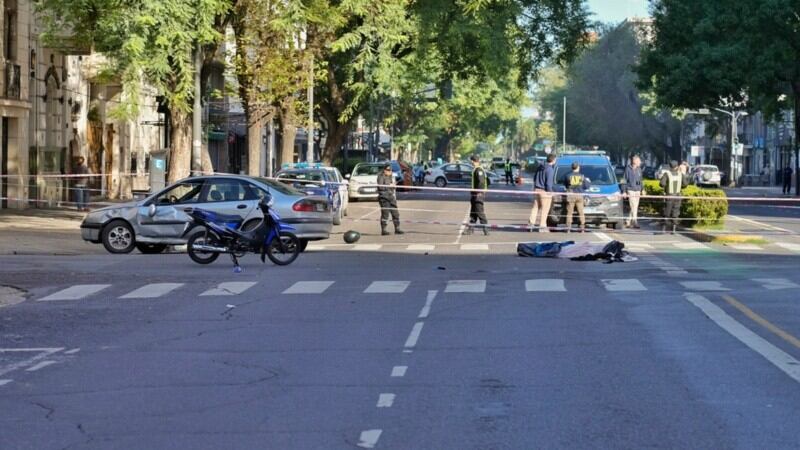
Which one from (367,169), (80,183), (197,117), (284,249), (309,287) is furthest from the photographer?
(367,169)

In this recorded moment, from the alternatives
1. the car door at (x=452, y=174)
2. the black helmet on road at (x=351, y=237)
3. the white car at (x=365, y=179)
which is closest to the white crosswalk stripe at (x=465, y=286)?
the black helmet on road at (x=351, y=237)

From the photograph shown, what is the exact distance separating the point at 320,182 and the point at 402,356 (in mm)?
25125

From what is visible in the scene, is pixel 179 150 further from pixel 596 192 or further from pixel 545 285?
pixel 545 285

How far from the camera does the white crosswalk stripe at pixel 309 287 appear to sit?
20438mm

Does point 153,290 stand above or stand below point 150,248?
below

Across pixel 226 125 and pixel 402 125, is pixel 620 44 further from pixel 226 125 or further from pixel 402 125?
pixel 226 125

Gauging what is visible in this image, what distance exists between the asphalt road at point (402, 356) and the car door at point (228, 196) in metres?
2.82

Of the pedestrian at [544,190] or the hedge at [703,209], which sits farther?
the hedge at [703,209]

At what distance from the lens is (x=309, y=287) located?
21.1 meters

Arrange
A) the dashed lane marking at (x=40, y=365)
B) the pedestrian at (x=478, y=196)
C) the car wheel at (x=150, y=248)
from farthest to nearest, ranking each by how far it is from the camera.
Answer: the pedestrian at (x=478, y=196) → the car wheel at (x=150, y=248) → the dashed lane marking at (x=40, y=365)

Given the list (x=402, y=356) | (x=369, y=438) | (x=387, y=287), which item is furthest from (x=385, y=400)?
(x=387, y=287)

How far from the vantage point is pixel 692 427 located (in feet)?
31.9

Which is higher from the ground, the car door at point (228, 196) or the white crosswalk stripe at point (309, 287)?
the car door at point (228, 196)

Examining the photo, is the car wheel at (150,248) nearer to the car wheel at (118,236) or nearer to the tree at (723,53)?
the car wheel at (118,236)
